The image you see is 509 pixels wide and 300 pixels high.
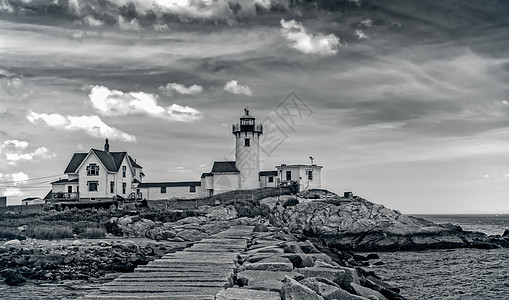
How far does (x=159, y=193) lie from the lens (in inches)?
2159

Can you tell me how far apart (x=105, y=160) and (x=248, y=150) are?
50.4 ft

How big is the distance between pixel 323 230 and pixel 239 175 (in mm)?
16581

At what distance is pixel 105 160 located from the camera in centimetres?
4978

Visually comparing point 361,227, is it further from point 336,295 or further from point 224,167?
point 336,295

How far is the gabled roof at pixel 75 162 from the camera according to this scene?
51094 millimetres

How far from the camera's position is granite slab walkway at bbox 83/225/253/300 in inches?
298

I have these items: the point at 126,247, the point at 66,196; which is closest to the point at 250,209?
the point at 66,196

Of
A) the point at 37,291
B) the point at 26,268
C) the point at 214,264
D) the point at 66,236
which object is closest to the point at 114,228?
the point at 66,236

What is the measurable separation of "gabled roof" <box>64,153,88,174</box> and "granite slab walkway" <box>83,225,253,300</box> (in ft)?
136

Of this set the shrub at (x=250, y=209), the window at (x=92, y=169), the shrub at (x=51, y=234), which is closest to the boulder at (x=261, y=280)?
the shrub at (x=51, y=234)

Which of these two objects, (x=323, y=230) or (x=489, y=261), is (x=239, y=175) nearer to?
(x=323, y=230)

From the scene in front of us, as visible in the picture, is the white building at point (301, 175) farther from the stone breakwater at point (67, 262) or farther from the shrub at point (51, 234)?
the stone breakwater at point (67, 262)

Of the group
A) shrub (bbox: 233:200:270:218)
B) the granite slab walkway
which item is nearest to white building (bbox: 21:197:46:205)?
shrub (bbox: 233:200:270:218)

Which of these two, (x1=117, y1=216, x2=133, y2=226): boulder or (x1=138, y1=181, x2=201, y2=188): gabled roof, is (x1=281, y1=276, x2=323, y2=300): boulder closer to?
(x1=117, y1=216, x2=133, y2=226): boulder
